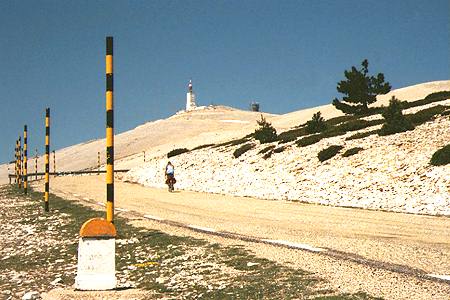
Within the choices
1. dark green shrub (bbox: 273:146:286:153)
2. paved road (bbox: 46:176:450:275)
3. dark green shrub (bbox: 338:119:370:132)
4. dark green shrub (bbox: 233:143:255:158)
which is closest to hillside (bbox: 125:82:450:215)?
dark green shrub (bbox: 273:146:286:153)

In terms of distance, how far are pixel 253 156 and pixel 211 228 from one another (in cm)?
2783

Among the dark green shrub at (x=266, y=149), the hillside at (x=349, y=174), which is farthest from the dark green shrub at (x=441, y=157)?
the dark green shrub at (x=266, y=149)

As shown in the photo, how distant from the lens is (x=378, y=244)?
1030 centimetres

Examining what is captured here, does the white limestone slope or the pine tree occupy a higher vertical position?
the pine tree

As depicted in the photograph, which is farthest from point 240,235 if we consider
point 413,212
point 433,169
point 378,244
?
point 433,169

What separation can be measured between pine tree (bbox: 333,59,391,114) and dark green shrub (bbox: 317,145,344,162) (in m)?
22.6

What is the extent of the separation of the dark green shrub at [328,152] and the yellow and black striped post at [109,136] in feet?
72.2

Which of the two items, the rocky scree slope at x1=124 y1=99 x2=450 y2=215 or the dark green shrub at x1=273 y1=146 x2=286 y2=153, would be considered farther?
the dark green shrub at x1=273 y1=146 x2=286 y2=153

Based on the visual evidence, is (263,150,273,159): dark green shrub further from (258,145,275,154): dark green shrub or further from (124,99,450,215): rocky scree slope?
(258,145,275,154): dark green shrub

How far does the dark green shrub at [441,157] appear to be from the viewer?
951 inches

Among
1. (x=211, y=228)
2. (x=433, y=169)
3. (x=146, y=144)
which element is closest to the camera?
(x=211, y=228)

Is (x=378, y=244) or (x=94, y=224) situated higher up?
(x=94, y=224)

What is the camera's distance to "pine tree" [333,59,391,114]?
56.3 meters

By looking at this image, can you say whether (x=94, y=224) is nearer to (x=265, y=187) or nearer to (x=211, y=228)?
(x=211, y=228)
